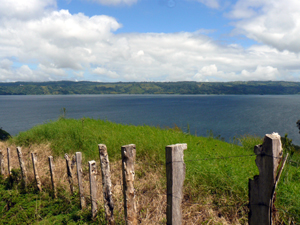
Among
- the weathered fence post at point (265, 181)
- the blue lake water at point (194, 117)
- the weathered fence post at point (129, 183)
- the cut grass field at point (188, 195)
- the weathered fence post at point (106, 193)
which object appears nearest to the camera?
the weathered fence post at point (265, 181)

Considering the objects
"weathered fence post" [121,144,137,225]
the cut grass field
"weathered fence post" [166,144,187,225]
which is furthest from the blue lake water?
"weathered fence post" [166,144,187,225]

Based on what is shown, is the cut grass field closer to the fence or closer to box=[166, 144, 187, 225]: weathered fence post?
the fence

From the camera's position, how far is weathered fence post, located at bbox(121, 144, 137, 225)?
3661 millimetres

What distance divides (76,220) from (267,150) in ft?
15.2

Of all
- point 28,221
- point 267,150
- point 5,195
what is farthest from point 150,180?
point 5,195

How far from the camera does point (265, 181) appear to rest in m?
2.39

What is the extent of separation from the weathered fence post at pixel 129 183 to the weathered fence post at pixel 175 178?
0.87m

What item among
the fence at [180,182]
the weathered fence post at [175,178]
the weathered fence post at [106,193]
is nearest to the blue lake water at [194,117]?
the weathered fence post at [106,193]

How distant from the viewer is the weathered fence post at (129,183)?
3.66 metres

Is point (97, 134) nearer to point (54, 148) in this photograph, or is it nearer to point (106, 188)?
point (54, 148)

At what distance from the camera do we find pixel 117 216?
4617mm

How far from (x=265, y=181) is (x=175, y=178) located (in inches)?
46.7

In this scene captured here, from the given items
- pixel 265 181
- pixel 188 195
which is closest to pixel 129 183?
pixel 188 195

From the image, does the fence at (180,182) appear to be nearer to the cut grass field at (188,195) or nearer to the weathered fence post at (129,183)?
the weathered fence post at (129,183)
